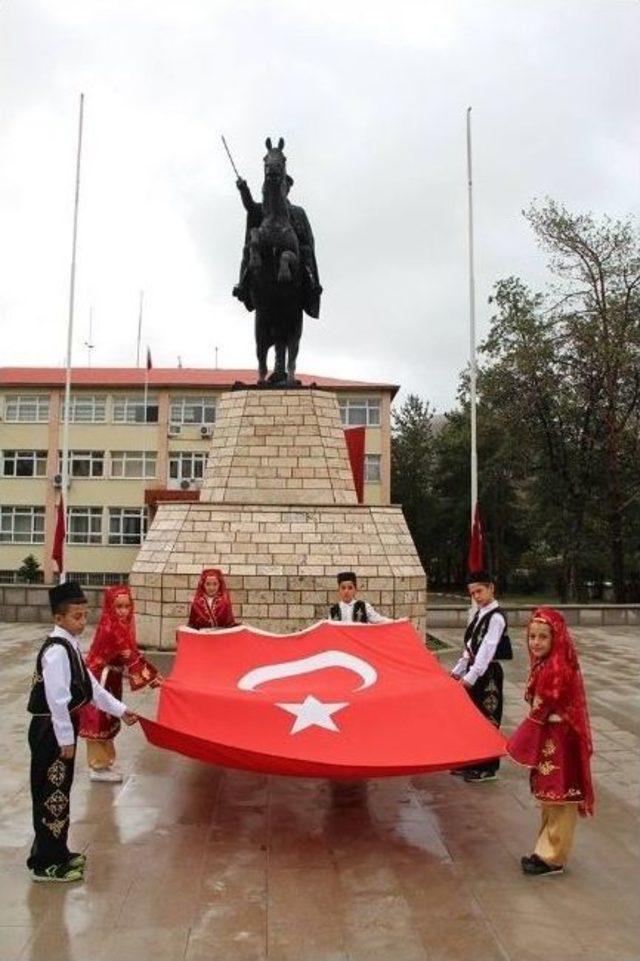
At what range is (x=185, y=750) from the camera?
16.7 feet

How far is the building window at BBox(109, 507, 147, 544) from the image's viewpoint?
38.2 meters

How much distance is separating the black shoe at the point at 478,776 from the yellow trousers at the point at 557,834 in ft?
6.04

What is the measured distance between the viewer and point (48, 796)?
4477 millimetres

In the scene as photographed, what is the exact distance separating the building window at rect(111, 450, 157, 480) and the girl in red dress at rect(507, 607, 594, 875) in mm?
35284

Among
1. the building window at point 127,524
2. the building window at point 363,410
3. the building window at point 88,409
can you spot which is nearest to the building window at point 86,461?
the building window at point 88,409

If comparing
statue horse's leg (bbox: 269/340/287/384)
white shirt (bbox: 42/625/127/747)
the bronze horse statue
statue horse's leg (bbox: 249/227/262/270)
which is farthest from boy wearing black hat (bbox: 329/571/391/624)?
statue horse's leg (bbox: 249/227/262/270)

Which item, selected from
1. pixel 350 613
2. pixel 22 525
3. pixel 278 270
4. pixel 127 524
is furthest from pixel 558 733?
pixel 22 525

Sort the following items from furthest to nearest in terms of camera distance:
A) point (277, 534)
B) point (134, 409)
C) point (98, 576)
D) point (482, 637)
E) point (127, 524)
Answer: point (134, 409) < point (127, 524) < point (98, 576) < point (277, 534) < point (482, 637)

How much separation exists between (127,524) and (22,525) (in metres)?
5.08

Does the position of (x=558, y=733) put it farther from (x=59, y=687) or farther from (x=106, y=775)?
(x=106, y=775)

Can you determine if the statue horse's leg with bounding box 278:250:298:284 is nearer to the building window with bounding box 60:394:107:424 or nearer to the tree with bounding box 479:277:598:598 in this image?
the tree with bounding box 479:277:598:598

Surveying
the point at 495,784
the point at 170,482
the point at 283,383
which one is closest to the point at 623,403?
the point at 283,383

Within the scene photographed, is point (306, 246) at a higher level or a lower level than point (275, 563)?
higher

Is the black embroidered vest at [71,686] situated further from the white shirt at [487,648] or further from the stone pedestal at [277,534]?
the stone pedestal at [277,534]
